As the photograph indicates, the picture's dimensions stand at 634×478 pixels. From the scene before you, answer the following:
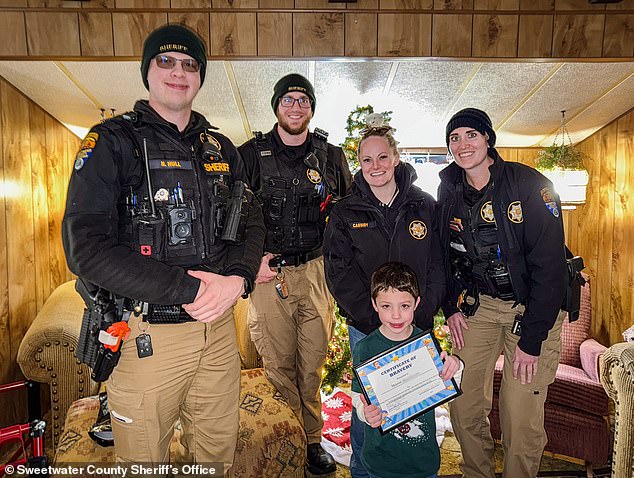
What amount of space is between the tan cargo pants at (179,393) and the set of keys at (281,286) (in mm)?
694

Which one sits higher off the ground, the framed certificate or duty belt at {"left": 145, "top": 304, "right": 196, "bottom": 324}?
duty belt at {"left": 145, "top": 304, "right": 196, "bottom": 324}

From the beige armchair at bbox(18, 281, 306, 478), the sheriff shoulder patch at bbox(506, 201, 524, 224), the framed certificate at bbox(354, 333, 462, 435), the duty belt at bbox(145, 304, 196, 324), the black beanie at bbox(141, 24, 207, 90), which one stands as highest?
the black beanie at bbox(141, 24, 207, 90)

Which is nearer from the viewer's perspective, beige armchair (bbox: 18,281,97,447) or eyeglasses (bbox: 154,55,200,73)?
eyeglasses (bbox: 154,55,200,73)

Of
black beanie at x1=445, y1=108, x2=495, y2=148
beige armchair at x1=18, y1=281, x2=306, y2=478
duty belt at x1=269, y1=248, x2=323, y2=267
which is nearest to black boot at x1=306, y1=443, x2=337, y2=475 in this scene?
beige armchair at x1=18, y1=281, x2=306, y2=478

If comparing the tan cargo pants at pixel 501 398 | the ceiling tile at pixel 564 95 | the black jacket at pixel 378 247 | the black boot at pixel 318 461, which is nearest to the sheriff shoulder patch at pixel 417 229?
the black jacket at pixel 378 247

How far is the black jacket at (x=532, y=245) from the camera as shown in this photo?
1918 mm

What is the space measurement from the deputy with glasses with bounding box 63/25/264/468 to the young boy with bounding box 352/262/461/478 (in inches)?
21.1

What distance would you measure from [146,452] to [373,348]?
910 millimetres

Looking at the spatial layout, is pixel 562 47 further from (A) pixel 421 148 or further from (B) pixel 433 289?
(A) pixel 421 148

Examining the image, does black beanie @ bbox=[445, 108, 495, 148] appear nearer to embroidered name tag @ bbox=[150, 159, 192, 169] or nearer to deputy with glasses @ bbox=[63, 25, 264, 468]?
deputy with glasses @ bbox=[63, 25, 264, 468]

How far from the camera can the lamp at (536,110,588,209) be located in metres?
4.00

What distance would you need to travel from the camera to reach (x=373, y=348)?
1834mm

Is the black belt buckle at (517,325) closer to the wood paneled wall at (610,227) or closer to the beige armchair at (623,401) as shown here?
the beige armchair at (623,401)

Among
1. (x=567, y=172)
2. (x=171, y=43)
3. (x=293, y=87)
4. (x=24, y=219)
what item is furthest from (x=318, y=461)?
(x=567, y=172)
